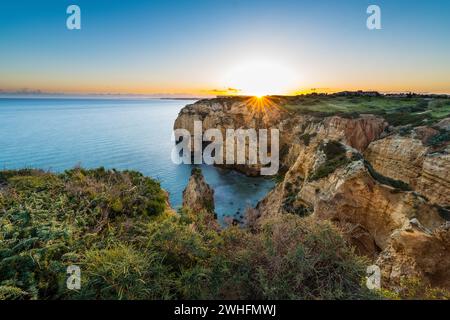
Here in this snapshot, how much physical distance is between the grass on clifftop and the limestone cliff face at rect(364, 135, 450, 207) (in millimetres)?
15464

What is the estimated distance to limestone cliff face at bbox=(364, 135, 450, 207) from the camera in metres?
17.5

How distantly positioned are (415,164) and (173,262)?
23.9m

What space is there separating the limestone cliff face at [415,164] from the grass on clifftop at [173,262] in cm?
1546

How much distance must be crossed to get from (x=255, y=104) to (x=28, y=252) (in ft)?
209

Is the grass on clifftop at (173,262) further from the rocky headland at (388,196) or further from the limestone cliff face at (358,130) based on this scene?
the limestone cliff face at (358,130)

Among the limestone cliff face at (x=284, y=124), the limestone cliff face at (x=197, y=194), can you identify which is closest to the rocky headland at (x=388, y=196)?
the limestone cliff face at (x=284, y=124)

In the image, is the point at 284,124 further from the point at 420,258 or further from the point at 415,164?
the point at 420,258

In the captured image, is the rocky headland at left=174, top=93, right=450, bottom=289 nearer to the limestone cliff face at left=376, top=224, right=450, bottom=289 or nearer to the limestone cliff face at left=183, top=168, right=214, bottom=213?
the limestone cliff face at left=376, top=224, right=450, bottom=289

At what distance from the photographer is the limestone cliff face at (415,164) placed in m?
17.5

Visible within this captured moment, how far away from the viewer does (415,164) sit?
21984mm

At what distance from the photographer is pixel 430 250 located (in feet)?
27.9

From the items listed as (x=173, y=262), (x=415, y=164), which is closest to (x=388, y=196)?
(x=415, y=164)

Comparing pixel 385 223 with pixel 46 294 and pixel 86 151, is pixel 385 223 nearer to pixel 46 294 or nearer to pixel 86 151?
pixel 46 294

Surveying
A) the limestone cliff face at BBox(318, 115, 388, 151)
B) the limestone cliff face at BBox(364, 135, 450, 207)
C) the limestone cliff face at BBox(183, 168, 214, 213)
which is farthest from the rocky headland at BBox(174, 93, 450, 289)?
the limestone cliff face at BBox(183, 168, 214, 213)
